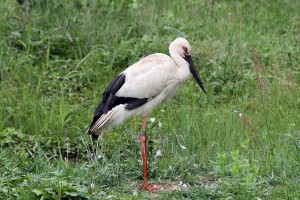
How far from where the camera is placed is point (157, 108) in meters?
8.74

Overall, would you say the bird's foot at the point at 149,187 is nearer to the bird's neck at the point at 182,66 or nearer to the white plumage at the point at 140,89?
the white plumage at the point at 140,89

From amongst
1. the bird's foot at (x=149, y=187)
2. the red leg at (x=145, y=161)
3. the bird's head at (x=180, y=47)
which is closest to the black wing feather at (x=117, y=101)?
the red leg at (x=145, y=161)

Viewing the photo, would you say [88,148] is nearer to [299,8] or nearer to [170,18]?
[170,18]

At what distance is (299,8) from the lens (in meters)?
10.8

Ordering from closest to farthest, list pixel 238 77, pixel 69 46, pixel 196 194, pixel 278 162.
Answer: pixel 196 194
pixel 278 162
pixel 238 77
pixel 69 46

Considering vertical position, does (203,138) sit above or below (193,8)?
below

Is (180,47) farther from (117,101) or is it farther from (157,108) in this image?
(157,108)

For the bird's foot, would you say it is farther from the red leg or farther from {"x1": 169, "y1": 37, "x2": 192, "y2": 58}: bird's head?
{"x1": 169, "y1": 37, "x2": 192, "y2": 58}: bird's head

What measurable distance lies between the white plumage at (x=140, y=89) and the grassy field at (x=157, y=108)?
305mm

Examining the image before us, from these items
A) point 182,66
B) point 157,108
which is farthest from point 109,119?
point 157,108

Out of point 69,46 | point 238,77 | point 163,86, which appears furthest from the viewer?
point 69,46

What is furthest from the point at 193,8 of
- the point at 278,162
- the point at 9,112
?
the point at 278,162

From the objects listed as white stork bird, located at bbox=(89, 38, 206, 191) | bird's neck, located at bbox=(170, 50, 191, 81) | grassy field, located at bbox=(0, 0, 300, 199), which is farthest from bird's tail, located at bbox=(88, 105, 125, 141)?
bird's neck, located at bbox=(170, 50, 191, 81)

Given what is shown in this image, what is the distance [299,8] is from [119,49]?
268 cm
